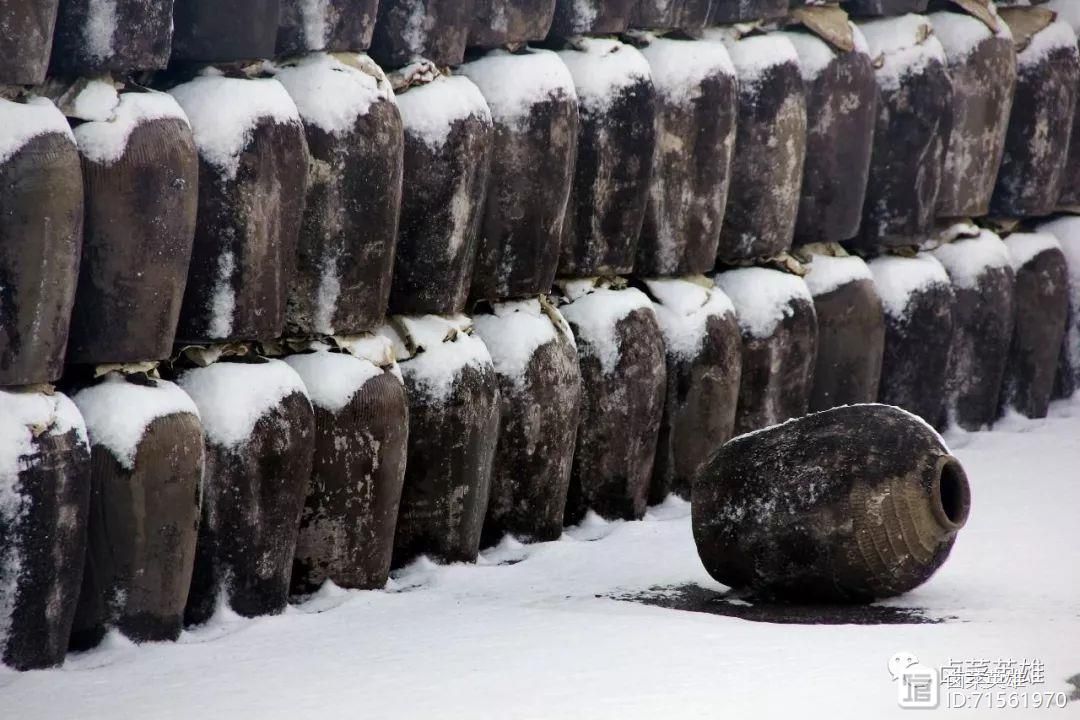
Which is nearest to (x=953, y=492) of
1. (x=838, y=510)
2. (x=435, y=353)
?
(x=838, y=510)

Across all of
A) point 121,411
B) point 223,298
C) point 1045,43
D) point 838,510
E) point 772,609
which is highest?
point 1045,43

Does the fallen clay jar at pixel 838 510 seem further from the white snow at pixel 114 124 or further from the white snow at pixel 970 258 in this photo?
the white snow at pixel 970 258

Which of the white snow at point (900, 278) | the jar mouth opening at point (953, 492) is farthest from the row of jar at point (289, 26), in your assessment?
the jar mouth opening at point (953, 492)

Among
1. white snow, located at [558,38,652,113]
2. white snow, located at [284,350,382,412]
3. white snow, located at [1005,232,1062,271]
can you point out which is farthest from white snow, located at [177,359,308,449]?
white snow, located at [1005,232,1062,271]

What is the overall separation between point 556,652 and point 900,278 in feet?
7.97

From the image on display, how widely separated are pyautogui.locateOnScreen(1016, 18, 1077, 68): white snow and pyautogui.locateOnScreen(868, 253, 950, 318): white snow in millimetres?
797

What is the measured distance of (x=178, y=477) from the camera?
3.22m

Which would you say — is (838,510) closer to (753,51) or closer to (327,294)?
(327,294)

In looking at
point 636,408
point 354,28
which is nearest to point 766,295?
point 636,408

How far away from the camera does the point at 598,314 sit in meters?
4.32

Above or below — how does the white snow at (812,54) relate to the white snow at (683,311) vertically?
above

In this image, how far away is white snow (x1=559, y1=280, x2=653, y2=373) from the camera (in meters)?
4.31

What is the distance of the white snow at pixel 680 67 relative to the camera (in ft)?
14.5

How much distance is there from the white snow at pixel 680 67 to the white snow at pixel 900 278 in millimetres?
985
